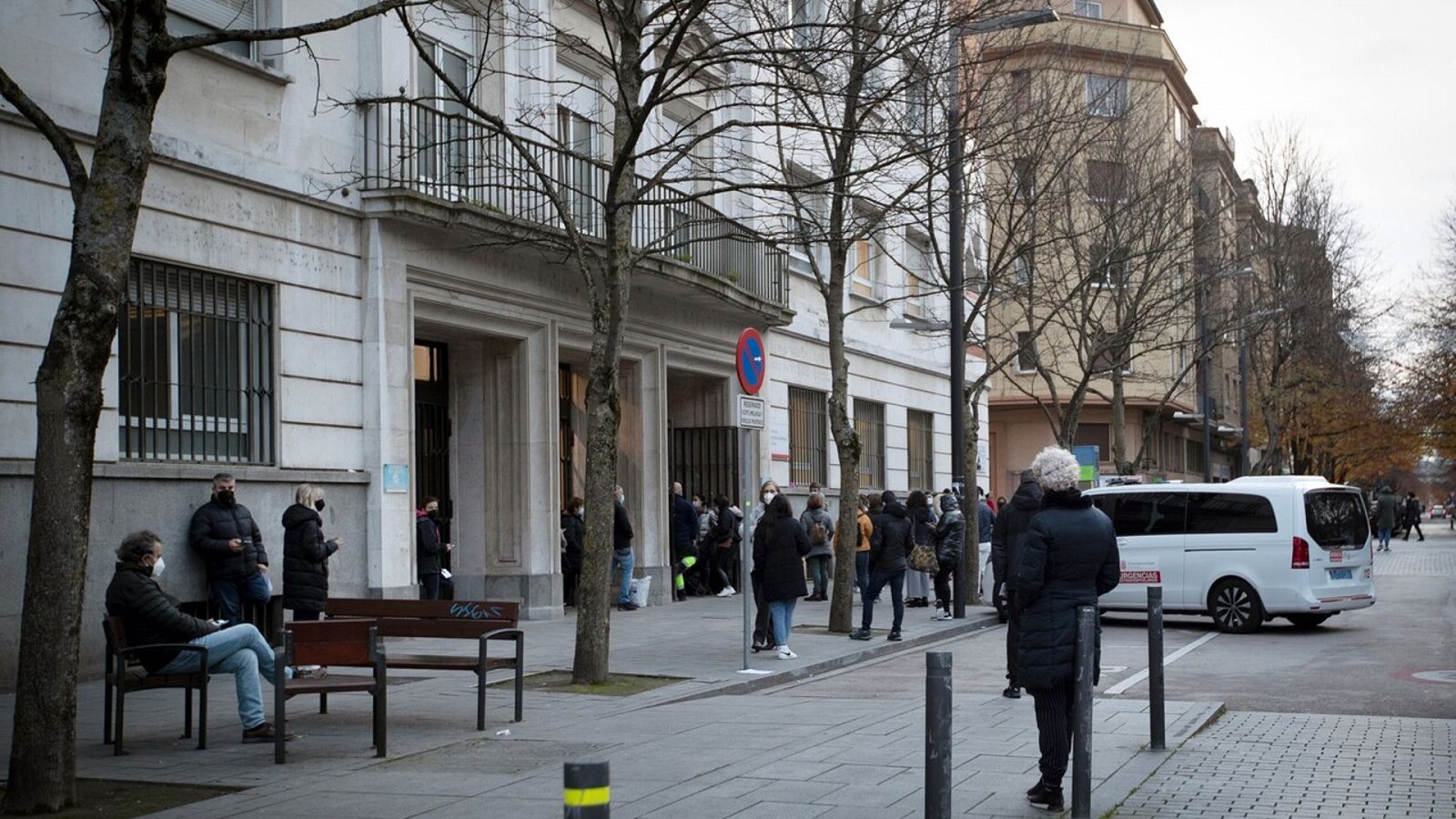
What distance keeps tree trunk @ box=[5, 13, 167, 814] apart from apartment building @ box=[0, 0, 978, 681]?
3.64 meters

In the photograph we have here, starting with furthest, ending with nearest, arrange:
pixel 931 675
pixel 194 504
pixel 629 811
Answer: pixel 194 504
pixel 629 811
pixel 931 675

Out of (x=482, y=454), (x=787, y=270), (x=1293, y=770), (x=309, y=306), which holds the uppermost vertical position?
(x=787, y=270)

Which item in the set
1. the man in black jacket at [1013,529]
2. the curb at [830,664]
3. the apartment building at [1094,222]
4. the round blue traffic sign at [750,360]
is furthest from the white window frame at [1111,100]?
the man in black jacket at [1013,529]

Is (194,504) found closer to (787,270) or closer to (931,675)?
(931,675)

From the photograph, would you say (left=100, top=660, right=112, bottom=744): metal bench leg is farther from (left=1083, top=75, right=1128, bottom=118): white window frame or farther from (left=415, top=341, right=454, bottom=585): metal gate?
(left=1083, top=75, right=1128, bottom=118): white window frame

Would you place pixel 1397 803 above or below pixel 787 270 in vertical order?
below

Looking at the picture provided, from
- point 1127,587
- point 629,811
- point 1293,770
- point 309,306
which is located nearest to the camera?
point 629,811

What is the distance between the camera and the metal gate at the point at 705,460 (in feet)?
86.8

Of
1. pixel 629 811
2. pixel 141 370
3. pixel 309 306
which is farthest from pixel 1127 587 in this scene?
pixel 629 811

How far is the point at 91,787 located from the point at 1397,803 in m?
6.74

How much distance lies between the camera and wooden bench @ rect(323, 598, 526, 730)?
1095cm

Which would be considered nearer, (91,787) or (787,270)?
(91,787)

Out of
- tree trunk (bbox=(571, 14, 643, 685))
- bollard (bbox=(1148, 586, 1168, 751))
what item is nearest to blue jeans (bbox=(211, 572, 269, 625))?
tree trunk (bbox=(571, 14, 643, 685))

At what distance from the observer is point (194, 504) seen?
14727mm
